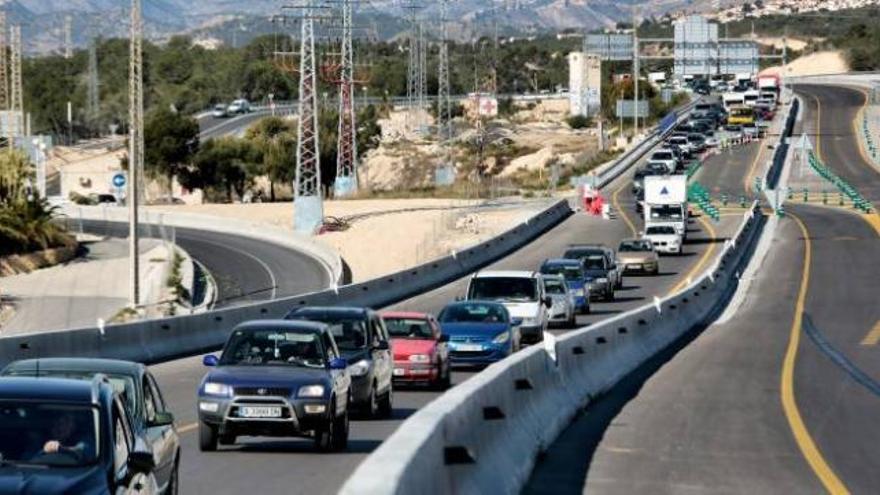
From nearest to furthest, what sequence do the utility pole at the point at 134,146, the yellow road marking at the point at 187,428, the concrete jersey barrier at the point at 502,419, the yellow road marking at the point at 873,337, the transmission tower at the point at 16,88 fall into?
the concrete jersey barrier at the point at 502,419 → the yellow road marking at the point at 187,428 → the yellow road marking at the point at 873,337 → the utility pole at the point at 134,146 → the transmission tower at the point at 16,88

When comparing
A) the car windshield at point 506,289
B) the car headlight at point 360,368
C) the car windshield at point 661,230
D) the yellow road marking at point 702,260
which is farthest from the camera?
the car windshield at point 661,230

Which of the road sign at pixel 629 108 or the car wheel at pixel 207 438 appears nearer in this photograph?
the car wheel at pixel 207 438

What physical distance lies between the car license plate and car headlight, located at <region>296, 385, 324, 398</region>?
0.28 meters

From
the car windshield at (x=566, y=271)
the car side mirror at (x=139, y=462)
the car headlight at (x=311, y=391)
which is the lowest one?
the car windshield at (x=566, y=271)

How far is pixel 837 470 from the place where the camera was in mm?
19234

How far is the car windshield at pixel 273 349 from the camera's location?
2033 cm

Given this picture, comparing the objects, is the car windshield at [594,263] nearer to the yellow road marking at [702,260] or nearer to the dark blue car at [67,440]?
the yellow road marking at [702,260]

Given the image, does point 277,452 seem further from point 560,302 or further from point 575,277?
point 575,277

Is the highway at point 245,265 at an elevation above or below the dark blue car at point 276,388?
below

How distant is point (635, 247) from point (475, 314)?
106ft

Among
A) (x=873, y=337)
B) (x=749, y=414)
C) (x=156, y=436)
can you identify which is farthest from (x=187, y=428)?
(x=873, y=337)

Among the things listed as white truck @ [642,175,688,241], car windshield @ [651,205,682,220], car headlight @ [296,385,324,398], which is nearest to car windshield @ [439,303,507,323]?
car headlight @ [296,385,324,398]

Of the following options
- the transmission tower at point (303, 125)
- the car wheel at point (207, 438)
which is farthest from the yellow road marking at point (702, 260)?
the car wheel at point (207, 438)

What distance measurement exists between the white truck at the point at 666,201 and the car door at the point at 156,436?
64.1m
